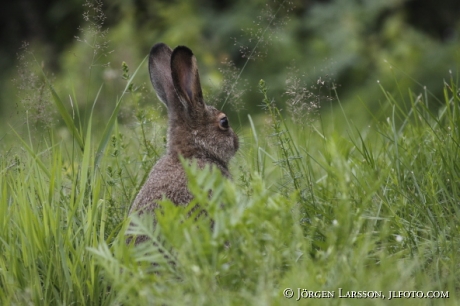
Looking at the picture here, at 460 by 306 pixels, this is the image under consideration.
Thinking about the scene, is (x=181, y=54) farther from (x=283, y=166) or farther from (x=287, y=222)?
(x=287, y=222)

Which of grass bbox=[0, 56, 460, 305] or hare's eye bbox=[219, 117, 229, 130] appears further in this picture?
hare's eye bbox=[219, 117, 229, 130]

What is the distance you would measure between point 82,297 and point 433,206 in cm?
169

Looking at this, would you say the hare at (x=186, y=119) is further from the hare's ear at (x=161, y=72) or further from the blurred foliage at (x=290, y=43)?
the blurred foliage at (x=290, y=43)

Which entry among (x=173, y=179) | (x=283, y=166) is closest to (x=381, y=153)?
(x=283, y=166)

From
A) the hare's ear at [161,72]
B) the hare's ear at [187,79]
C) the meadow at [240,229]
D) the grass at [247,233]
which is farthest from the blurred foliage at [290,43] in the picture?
the grass at [247,233]

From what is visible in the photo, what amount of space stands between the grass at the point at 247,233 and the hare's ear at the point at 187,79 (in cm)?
37

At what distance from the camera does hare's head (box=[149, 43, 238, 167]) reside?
14.0 ft

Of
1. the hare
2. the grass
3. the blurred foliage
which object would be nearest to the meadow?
the grass

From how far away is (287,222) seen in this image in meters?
2.39

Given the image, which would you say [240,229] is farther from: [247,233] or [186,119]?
[186,119]

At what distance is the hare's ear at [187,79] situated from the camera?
13.5 ft

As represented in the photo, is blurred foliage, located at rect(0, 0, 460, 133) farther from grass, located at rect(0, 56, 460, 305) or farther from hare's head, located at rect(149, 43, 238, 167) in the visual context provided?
grass, located at rect(0, 56, 460, 305)

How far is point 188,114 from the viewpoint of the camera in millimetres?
4445

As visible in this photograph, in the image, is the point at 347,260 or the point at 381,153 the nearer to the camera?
the point at 347,260
